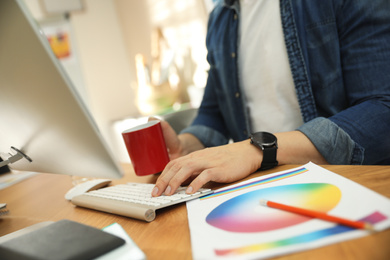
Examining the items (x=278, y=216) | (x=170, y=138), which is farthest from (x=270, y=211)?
(x=170, y=138)

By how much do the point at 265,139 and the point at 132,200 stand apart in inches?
11.1

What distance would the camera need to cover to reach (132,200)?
50cm

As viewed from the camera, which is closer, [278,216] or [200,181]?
[278,216]

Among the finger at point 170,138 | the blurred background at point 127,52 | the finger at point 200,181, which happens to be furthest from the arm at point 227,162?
the blurred background at point 127,52

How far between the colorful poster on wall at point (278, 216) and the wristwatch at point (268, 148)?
0.27 feet

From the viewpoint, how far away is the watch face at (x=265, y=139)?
22.5 inches

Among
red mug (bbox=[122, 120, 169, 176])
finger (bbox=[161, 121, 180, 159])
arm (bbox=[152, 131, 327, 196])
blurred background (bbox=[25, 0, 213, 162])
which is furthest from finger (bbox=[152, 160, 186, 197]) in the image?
blurred background (bbox=[25, 0, 213, 162])

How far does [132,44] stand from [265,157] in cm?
235

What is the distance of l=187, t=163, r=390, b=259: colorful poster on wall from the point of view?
30 centimetres

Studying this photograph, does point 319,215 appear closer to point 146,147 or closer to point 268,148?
point 268,148

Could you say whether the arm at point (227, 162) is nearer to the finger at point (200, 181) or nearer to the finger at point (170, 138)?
the finger at point (200, 181)

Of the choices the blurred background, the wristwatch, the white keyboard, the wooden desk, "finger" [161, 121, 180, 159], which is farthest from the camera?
the blurred background

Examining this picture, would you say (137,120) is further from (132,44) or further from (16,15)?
(16,15)

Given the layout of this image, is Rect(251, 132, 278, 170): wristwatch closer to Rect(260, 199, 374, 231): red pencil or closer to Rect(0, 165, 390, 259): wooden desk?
Rect(0, 165, 390, 259): wooden desk
